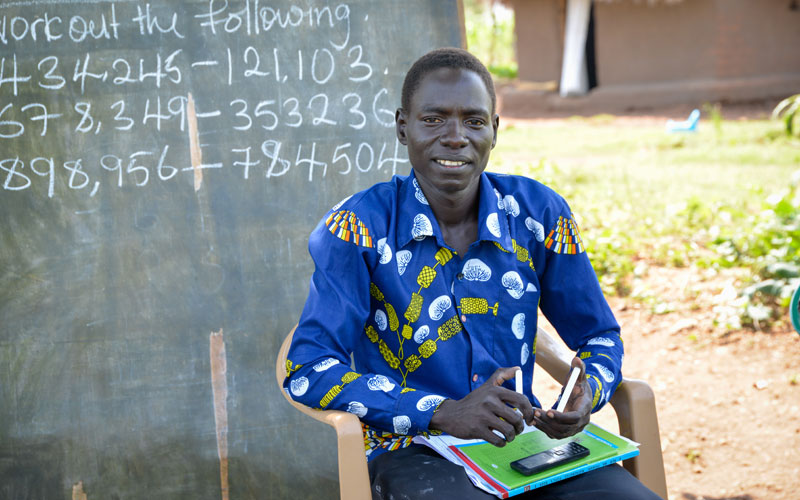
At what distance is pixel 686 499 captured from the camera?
3195mm

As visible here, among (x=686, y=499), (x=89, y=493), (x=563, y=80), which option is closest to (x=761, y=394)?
(x=686, y=499)

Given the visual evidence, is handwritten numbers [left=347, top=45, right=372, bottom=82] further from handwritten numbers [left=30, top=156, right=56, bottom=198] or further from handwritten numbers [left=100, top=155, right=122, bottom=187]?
handwritten numbers [left=30, top=156, right=56, bottom=198]

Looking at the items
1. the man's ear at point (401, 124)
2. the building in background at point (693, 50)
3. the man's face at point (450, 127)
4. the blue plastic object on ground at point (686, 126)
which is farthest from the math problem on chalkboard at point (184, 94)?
the building in background at point (693, 50)

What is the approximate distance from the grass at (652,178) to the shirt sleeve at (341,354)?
3484mm

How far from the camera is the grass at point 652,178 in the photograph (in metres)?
5.54

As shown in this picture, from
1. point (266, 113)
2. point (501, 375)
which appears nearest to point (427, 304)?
point (501, 375)

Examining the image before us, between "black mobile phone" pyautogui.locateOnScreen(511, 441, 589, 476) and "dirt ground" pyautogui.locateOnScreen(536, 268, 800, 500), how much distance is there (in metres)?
1.55

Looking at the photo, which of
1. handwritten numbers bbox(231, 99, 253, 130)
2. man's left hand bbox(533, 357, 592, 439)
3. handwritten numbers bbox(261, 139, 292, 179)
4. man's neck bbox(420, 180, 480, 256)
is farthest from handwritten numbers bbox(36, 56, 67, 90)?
man's left hand bbox(533, 357, 592, 439)

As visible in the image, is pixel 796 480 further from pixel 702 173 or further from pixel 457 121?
pixel 702 173

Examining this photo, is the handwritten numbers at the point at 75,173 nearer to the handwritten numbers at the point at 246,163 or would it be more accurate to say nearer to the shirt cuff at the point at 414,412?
the handwritten numbers at the point at 246,163

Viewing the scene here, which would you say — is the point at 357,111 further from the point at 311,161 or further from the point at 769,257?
the point at 769,257

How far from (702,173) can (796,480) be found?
16.7ft

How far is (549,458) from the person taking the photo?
1.88 meters

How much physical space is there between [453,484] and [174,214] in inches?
60.2
